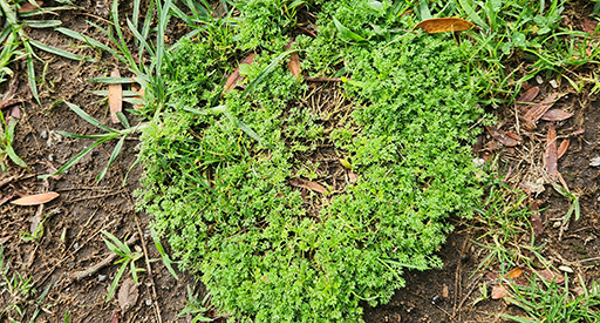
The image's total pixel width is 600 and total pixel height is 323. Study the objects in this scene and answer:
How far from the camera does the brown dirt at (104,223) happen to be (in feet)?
7.72

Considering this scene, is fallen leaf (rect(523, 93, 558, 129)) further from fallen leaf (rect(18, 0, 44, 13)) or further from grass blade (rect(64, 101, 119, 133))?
fallen leaf (rect(18, 0, 44, 13))

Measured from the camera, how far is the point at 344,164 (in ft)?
8.16

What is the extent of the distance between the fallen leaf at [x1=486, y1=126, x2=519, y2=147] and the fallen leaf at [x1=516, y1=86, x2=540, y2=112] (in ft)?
0.74

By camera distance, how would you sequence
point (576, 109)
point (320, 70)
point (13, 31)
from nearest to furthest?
point (576, 109) → point (320, 70) → point (13, 31)

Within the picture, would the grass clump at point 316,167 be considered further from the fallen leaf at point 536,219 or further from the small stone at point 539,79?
the small stone at point 539,79

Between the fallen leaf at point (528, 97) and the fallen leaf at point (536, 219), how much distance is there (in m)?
0.69

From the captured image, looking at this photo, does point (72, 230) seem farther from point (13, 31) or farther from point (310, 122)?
point (310, 122)

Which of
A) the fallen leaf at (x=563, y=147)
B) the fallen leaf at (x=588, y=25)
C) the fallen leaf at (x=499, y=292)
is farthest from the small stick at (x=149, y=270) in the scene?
the fallen leaf at (x=588, y=25)

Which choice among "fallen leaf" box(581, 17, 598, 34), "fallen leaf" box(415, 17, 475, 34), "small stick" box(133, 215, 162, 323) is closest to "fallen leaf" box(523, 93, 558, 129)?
"fallen leaf" box(581, 17, 598, 34)

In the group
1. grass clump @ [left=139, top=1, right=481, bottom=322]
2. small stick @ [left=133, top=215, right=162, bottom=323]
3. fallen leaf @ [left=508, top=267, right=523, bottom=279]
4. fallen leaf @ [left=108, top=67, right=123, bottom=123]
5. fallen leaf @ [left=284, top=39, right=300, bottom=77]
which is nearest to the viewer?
grass clump @ [left=139, top=1, right=481, bottom=322]

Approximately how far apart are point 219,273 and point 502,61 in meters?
2.45

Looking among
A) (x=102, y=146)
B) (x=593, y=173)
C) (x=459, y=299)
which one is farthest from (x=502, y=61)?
(x=102, y=146)

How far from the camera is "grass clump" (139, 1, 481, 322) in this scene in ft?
7.44

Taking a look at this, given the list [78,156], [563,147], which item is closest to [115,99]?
[78,156]
